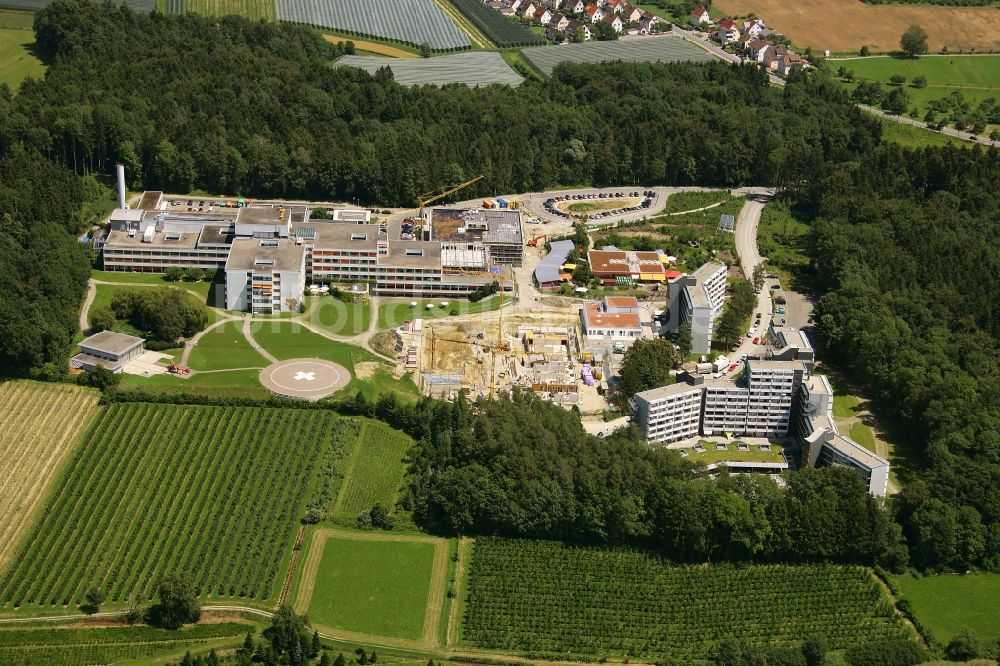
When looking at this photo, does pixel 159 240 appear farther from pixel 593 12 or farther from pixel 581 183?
pixel 593 12

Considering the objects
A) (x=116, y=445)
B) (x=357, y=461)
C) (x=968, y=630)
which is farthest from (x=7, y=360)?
(x=968, y=630)

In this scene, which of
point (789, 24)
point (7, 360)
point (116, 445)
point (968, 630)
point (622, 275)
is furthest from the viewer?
point (789, 24)

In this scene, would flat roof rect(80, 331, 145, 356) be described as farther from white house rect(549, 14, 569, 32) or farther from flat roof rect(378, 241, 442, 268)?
white house rect(549, 14, 569, 32)

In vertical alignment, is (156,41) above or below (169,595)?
above

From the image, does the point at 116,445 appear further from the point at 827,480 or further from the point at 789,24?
the point at 789,24

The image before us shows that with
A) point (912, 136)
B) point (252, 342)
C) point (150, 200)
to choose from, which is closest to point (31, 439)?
point (252, 342)

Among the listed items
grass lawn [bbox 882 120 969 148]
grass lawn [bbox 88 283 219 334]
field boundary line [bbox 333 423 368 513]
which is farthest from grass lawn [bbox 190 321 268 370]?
grass lawn [bbox 882 120 969 148]
